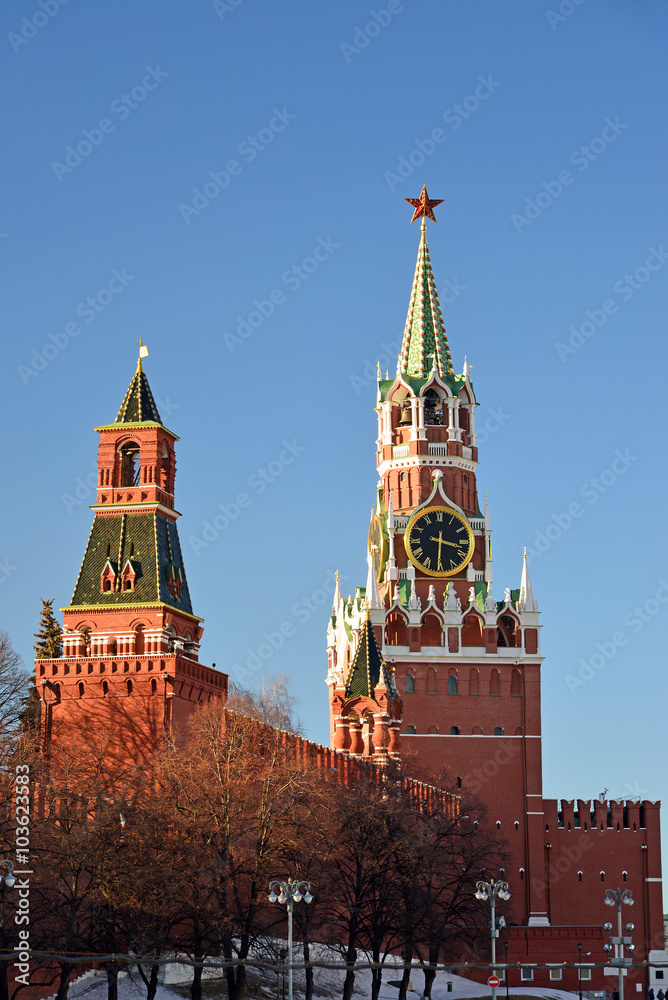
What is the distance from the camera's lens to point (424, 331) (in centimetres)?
12119

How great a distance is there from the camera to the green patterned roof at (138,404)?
74188mm

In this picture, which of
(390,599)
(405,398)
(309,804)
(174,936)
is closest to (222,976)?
(174,936)

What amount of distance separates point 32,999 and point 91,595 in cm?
1880

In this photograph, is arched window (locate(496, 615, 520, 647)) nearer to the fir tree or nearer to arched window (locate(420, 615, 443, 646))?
arched window (locate(420, 615, 443, 646))

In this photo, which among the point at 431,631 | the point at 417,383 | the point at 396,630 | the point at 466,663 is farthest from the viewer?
the point at 417,383

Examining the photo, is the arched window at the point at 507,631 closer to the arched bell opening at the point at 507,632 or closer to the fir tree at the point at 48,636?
the arched bell opening at the point at 507,632

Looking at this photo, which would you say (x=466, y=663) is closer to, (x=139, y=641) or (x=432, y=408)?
(x=432, y=408)

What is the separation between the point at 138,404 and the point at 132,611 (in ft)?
30.6

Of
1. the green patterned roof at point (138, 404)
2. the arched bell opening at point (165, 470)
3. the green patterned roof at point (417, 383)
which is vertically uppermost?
the green patterned roof at point (417, 383)

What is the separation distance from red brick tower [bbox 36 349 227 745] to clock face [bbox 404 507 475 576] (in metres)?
39.4

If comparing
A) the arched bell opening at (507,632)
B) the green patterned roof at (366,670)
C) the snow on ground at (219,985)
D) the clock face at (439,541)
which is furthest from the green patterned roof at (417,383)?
the snow on ground at (219,985)

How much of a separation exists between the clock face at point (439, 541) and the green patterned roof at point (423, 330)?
35.6 feet

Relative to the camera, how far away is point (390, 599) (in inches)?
4375

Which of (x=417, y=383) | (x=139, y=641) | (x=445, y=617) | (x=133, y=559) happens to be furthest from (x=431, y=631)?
(x=139, y=641)
